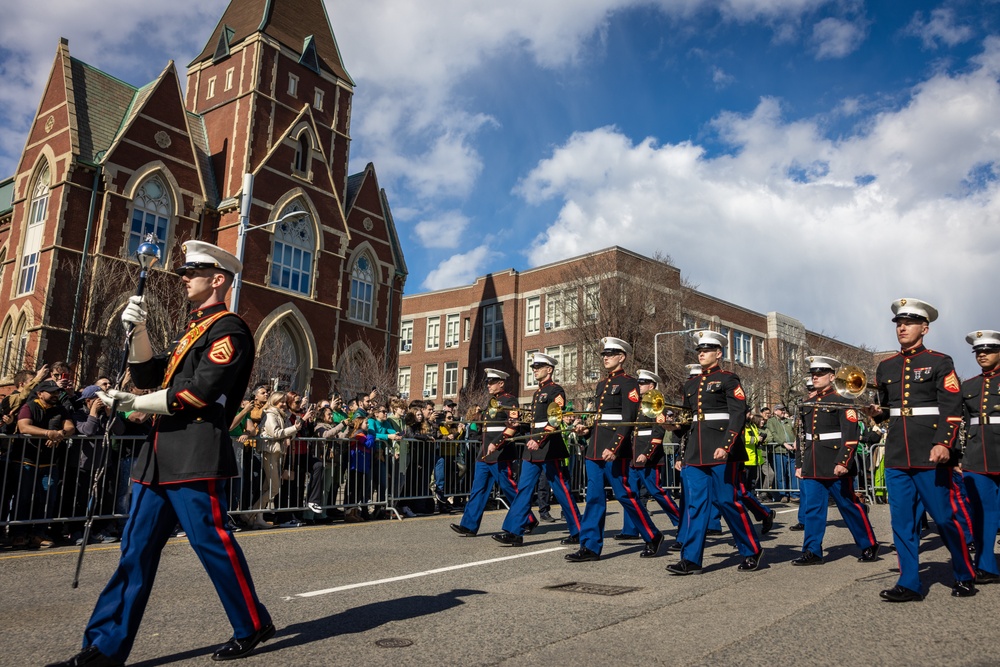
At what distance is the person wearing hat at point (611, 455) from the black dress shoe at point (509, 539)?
121 centimetres

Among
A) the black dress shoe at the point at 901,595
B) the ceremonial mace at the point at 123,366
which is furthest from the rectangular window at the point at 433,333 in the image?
the black dress shoe at the point at 901,595

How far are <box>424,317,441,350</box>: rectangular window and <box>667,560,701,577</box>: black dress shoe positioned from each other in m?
54.0

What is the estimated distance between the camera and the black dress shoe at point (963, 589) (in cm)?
623

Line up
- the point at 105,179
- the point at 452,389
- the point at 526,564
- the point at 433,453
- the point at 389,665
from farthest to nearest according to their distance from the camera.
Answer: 1. the point at 452,389
2. the point at 105,179
3. the point at 433,453
4. the point at 526,564
5. the point at 389,665

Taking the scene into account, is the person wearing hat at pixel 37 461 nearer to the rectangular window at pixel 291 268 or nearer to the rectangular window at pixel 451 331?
the rectangular window at pixel 291 268

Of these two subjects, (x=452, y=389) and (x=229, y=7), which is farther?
(x=452, y=389)

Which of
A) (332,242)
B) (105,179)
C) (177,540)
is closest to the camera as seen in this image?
(177,540)

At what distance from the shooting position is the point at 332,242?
39.0 metres

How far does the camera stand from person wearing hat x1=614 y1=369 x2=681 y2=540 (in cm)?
979

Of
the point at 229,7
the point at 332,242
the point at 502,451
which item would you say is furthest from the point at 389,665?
the point at 229,7

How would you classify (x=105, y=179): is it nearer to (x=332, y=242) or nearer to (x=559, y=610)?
(x=332, y=242)

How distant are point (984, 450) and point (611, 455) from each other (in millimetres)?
3407

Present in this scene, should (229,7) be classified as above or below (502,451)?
above

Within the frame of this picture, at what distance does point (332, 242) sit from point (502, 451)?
3027 cm
